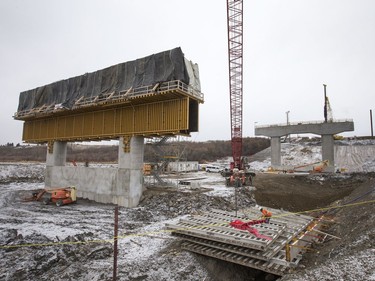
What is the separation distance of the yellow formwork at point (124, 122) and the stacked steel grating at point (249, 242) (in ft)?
32.0

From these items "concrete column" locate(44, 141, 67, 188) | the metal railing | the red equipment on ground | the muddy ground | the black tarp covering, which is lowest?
the muddy ground

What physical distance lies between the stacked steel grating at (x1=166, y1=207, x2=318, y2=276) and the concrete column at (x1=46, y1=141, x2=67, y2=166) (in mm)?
23967

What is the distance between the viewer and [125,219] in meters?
17.6

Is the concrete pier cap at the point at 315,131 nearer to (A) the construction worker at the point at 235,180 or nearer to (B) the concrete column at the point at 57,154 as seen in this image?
(A) the construction worker at the point at 235,180

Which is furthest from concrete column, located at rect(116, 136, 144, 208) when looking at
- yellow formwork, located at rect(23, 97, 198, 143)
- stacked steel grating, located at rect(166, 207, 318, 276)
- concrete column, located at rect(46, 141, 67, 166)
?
concrete column, located at rect(46, 141, 67, 166)

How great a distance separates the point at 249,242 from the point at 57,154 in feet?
93.4

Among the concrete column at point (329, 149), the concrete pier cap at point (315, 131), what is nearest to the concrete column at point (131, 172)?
the concrete pier cap at point (315, 131)

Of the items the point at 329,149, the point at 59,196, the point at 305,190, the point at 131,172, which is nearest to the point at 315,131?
the point at 329,149

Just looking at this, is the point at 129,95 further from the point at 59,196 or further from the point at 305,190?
the point at 305,190

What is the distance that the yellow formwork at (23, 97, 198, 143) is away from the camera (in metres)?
20.7

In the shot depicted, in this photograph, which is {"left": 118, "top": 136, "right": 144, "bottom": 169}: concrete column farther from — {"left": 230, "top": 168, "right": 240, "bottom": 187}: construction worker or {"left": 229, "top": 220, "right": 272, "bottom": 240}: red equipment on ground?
{"left": 229, "top": 220, "right": 272, "bottom": 240}: red equipment on ground

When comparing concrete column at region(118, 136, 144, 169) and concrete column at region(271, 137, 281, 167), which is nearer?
concrete column at region(118, 136, 144, 169)

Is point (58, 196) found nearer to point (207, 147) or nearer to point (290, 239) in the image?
point (290, 239)

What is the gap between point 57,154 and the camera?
3055cm
